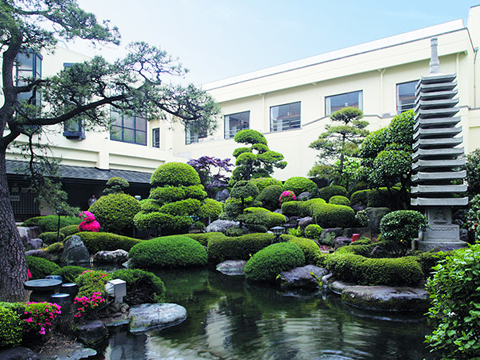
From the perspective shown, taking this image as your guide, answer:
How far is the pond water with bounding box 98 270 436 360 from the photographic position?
4973 millimetres


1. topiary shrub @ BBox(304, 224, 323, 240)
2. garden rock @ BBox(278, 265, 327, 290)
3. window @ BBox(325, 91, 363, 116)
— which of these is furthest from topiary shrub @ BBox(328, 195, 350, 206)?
window @ BBox(325, 91, 363, 116)

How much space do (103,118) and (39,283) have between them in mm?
4370

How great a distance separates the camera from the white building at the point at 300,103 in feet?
57.5

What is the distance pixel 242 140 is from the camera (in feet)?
65.4

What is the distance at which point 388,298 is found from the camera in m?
6.85

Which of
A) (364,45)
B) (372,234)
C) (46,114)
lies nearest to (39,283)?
(46,114)

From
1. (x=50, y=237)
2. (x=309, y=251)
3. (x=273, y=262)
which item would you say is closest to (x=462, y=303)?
(x=273, y=262)

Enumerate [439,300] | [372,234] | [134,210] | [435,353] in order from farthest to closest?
[134,210], [372,234], [435,353], [439,300]

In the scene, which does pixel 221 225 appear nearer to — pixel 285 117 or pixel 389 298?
pixel 389 298

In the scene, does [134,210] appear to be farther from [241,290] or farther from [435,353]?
[435,353]

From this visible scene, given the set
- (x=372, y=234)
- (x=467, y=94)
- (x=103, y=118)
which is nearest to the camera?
(x=103, y=118)

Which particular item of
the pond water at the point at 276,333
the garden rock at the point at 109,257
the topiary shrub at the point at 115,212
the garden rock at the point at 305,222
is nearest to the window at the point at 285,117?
the garden rock at the point at 305,222

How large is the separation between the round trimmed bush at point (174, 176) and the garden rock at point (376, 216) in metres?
7.44

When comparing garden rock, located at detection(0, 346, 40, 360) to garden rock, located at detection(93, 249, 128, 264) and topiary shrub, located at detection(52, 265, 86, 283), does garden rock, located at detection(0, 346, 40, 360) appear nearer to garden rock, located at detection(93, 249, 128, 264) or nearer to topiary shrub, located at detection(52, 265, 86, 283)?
topiary shrub, located at detection(52, 265, 86, 283)
